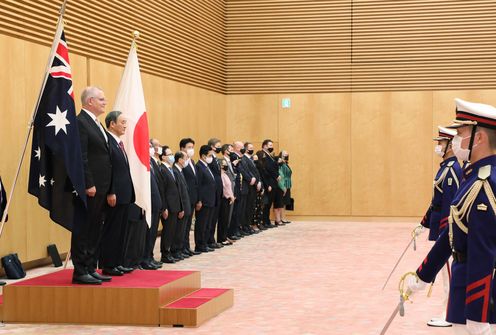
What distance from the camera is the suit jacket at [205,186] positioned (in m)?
11.6

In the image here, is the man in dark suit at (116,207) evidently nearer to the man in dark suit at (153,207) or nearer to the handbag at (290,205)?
the man in dark suit at (153,207)

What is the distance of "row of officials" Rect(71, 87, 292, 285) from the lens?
6699 millimetres

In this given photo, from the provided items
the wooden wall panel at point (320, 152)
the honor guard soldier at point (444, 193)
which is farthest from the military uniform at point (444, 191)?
the wooden wall panel at point (320, 152)

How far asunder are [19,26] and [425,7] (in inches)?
426

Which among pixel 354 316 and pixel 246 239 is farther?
pixel 246 239

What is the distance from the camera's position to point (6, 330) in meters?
6.35

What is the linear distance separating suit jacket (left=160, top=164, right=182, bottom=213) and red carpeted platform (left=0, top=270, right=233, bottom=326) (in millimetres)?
3546

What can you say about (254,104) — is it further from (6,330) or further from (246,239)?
(6,330)

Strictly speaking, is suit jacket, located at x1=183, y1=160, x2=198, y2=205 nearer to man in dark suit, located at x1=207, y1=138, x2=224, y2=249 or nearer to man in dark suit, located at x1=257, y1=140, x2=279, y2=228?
man in dark suit, located at x1=207, y1=138, x2=224, y2=249

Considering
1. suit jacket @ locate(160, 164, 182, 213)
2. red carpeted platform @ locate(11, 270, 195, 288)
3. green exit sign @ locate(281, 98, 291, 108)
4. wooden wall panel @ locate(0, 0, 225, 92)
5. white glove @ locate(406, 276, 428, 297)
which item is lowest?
red carpeted platform @ locate(11, 270, 195, 288)

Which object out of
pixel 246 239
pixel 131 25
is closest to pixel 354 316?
pixel 246 239

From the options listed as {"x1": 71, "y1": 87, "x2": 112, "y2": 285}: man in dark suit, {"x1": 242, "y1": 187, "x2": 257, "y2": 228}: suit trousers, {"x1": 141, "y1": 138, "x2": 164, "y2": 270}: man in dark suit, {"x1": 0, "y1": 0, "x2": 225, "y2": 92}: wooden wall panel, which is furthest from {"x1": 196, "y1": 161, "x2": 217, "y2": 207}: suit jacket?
{"x1": 71, "y1": 87, "x2": 112, "y2": 285}: man in dark suit

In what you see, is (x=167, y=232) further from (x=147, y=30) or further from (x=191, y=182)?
(x=147, y=30)

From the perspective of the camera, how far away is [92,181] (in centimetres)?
659
